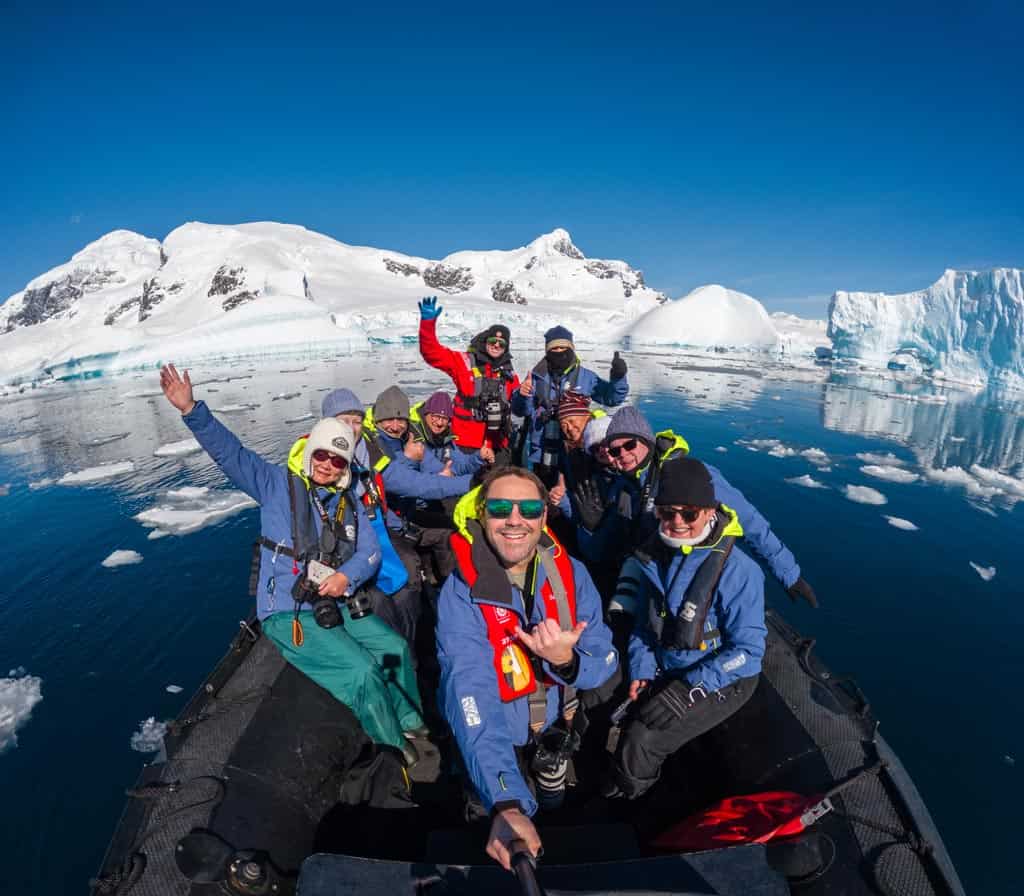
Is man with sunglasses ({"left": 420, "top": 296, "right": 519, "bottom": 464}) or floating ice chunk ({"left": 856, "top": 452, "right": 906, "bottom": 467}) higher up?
man with sunglasses ({"left": 420, "top": 296, "right": 519, "bottom": 464})

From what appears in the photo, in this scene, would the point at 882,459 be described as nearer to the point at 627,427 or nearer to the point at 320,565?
the point at 627,427

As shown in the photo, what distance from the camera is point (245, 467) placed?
2.67 m

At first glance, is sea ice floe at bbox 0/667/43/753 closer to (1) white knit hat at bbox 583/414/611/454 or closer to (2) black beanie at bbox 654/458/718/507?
(1) white knit hat at bbox 583/414/611/454

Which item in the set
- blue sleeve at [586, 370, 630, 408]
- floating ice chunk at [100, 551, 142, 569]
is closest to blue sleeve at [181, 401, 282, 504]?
blue sleeve at [586, 370, 630, 408]

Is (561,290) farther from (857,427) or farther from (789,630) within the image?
(789,630)

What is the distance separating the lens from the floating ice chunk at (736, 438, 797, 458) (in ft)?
32.1

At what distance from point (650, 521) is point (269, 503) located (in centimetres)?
227

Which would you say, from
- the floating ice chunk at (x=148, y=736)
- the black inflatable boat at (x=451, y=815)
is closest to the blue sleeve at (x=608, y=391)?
the black inflatable boat at (x=451, y=815)

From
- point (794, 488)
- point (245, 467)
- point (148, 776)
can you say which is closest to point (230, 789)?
point (148, 776)

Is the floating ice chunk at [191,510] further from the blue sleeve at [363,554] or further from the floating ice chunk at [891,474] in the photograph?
the floating ice chunk at [891,474]

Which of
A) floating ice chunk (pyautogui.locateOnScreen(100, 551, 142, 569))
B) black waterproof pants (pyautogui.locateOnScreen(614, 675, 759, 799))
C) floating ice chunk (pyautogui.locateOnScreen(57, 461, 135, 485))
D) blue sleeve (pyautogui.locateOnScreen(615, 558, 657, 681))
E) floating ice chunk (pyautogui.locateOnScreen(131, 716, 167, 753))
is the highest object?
blue sleeve (pyautogui.locateOnScreen(615, 558, 657, 681))

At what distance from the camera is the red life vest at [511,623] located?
1921 mm

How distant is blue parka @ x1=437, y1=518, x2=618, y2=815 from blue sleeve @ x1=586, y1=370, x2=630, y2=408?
319 cm

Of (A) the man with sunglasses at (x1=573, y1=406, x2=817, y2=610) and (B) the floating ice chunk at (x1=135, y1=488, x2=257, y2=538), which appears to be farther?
(B) the floating ice chunk at (x1=135, y1=488, x2=257, y2=538)
